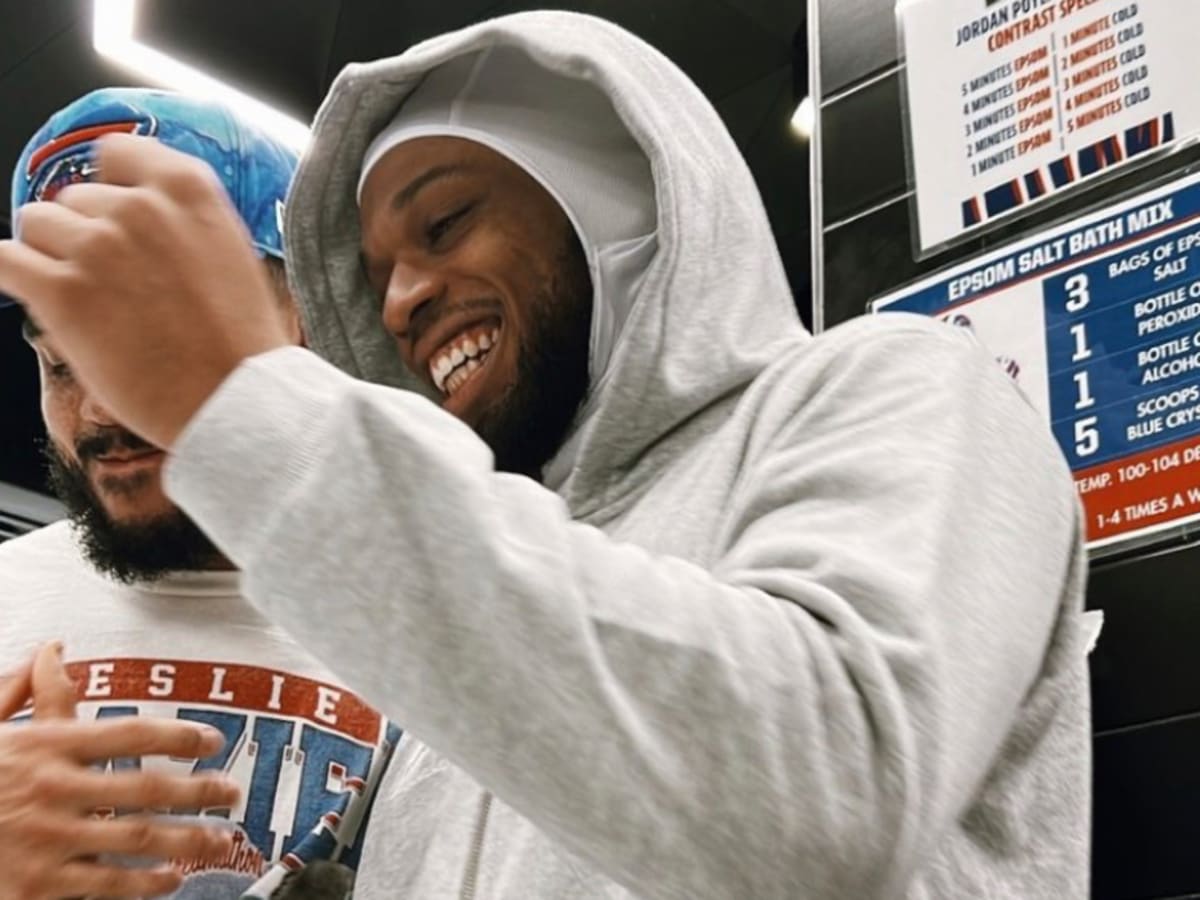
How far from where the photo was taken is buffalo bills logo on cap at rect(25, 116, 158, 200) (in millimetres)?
1308

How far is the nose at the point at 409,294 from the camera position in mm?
1172

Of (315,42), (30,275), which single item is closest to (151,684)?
(30,275)

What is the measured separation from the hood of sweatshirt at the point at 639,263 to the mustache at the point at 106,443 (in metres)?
0.19

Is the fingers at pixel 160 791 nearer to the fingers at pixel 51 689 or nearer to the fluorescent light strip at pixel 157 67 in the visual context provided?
the fingers at pixel 51 689

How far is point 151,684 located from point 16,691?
156 mm

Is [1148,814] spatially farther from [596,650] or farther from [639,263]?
[596,650]

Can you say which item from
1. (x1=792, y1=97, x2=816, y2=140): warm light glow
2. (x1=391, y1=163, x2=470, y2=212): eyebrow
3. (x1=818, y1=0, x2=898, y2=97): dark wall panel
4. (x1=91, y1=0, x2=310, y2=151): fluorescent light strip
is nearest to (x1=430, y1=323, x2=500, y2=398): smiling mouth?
(x1=391, y1=163, x2=470, y2=212): eyebrow

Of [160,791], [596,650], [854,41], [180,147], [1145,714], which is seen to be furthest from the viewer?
[854,41]

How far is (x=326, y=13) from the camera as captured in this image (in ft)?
10.8

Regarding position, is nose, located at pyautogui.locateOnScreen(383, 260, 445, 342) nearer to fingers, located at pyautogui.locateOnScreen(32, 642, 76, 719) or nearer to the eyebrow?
the eyebrow

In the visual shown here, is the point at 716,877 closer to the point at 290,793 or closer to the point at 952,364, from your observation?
the point at 952,364

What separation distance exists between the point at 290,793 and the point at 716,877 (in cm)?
62

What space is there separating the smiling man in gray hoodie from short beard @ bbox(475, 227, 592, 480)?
0.18 m

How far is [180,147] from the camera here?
1.36 m
